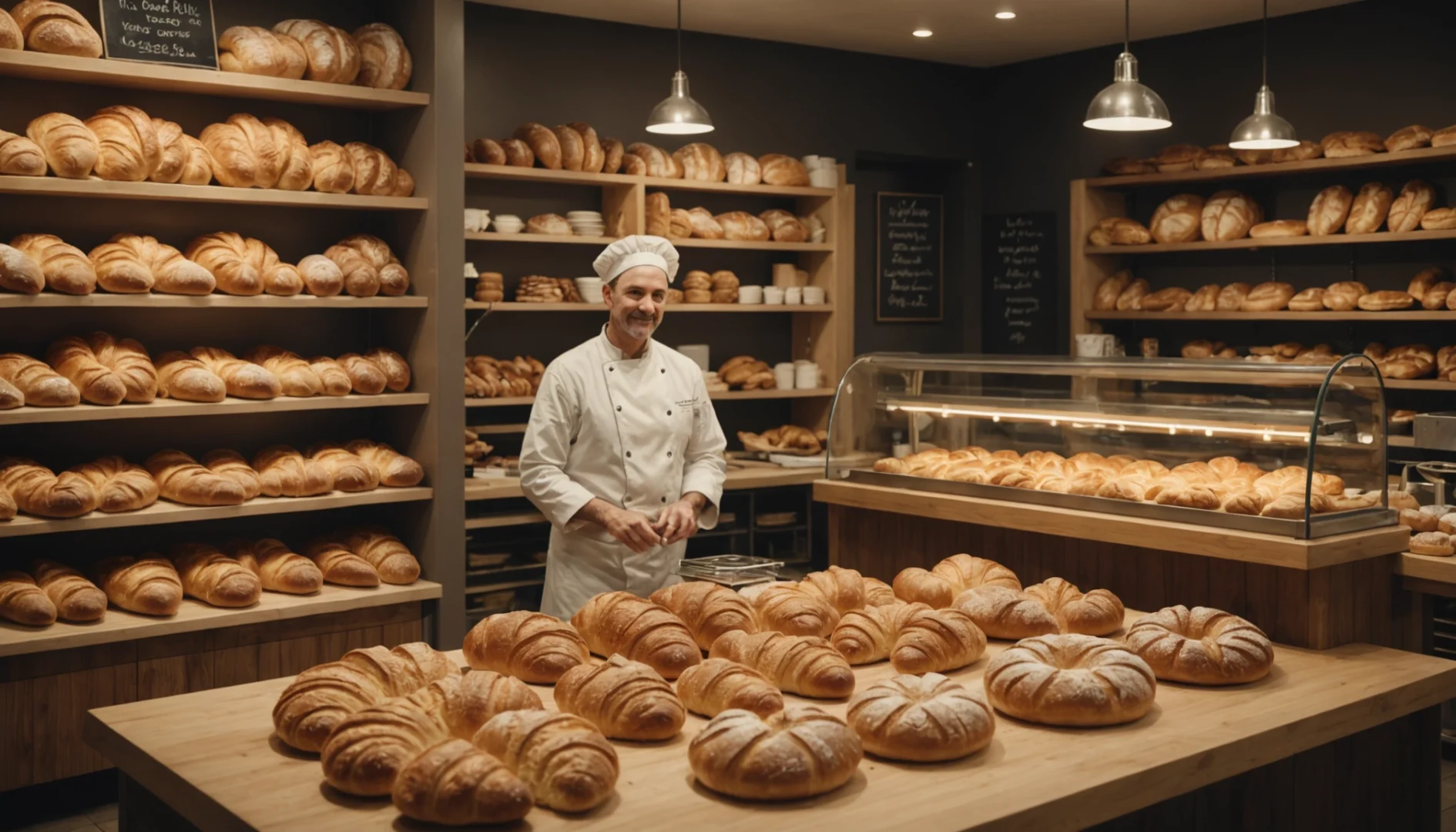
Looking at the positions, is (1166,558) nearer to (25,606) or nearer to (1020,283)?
(25,606)

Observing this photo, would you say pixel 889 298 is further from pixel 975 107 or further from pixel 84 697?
pixel 84 697

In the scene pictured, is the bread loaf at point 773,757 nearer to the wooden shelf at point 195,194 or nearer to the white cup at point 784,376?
the wooden shelf at point 195,194

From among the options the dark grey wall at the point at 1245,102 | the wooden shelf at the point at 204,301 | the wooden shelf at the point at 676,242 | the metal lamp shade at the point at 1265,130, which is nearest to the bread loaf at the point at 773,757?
the wooden shelf at the point at 204,301

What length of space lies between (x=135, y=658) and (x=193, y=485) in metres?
0.51

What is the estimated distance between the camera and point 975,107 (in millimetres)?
7004

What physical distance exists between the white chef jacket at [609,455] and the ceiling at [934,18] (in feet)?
8.11

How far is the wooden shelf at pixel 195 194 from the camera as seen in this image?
142 inches

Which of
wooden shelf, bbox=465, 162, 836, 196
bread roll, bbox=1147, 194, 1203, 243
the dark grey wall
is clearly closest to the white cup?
wooden shelf, bbox=465, 162, 836, 196

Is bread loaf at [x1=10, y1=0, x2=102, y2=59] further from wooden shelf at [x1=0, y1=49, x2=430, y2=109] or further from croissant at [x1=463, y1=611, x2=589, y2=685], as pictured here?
croissant at [x1=463, y1=611, x2=589, y2=685]

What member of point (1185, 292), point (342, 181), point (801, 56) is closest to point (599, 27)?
point (801, 56)

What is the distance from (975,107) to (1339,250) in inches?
83.7

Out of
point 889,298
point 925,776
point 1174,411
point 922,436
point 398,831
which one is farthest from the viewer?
point 889,298

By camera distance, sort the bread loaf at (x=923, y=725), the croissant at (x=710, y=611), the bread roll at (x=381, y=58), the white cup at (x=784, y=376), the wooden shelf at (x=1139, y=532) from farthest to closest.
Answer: the white cup at (x=784, y=376)
the bread roll at (x=381, y=58)
the wooden shelf at (x=1139, y=532)
the croissant at (x=710, y=611)
the bread loaf at (x=923, y=725)

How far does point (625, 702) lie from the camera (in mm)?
1885
